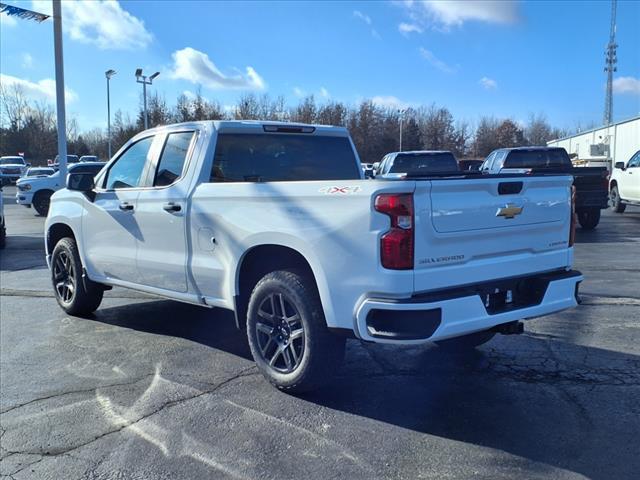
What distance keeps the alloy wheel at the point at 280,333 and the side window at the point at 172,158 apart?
5.27ft

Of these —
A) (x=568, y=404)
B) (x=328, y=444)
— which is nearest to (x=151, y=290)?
(x=328, y=444)

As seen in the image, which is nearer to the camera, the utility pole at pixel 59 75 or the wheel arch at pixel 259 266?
the wheel arch at pixel 259 266

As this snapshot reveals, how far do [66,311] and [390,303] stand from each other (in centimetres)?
473

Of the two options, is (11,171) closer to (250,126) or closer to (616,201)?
(616,201)

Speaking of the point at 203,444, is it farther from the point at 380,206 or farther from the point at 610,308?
the point at 610,308

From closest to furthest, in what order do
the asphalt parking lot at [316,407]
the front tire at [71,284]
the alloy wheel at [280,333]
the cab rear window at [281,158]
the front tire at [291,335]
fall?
the asphalt parking lot at [316,407]
the front tire at [291,335]
the alloy wheel at [280,333]
the cab rear window at [281,158]
the front tire at [71,284]

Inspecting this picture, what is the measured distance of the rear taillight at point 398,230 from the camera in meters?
3.55

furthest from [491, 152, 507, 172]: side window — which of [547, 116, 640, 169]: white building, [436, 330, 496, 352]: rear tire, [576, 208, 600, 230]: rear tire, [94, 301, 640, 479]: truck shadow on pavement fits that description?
[547, 116, 640, 169]: white building

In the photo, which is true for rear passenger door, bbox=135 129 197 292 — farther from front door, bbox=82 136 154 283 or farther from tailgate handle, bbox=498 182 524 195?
tailgate handle, bbox=498 182 524 195

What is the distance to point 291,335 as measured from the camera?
4.30 m

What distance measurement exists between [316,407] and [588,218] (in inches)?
513

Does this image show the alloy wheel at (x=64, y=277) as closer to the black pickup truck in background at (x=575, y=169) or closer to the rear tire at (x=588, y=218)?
the black pickup truck in background at (x=575, y=169)

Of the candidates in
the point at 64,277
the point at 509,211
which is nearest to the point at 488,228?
the point at 509,211

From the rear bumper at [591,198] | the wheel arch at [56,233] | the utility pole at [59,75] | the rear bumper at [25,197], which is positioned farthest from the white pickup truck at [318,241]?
the rear bumper at [25,197]
